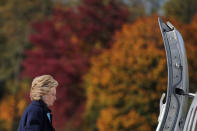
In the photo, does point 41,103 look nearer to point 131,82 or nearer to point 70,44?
point 131,82

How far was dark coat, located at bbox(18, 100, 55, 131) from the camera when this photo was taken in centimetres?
433

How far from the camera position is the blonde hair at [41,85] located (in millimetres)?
A: 4359

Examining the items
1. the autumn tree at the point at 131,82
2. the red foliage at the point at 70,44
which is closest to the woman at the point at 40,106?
the autumn tree at the point at 131,82

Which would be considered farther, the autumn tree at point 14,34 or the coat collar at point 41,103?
the autumn tree at point 14,34

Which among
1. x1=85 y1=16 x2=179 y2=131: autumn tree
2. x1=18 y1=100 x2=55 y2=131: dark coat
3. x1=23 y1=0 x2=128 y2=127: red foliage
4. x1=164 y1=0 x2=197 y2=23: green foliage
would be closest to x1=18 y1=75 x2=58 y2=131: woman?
x1=18 y1=100 x2=55 y2=131: dark coat

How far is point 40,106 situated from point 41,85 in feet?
0.56

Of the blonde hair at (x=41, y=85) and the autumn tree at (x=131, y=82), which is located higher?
the blonde hair at (x=41, y=85)

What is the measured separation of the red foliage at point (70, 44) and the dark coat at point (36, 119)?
34132 millimetres

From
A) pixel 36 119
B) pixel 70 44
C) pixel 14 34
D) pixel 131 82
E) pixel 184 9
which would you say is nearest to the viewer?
pixel 36 119

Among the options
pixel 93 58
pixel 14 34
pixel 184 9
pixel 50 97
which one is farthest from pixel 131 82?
pixel 50 97

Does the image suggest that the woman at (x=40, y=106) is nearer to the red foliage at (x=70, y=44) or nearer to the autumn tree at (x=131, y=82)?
the autumn tree at (x=131, y=82)

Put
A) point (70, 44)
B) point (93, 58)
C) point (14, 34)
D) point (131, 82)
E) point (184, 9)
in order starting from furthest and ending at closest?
point (14, 34) < point (184, 9) < point (70, 44) < point (93, 58) < point (131, 82)

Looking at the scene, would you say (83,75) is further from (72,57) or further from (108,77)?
(108,77)

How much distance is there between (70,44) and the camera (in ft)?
134
